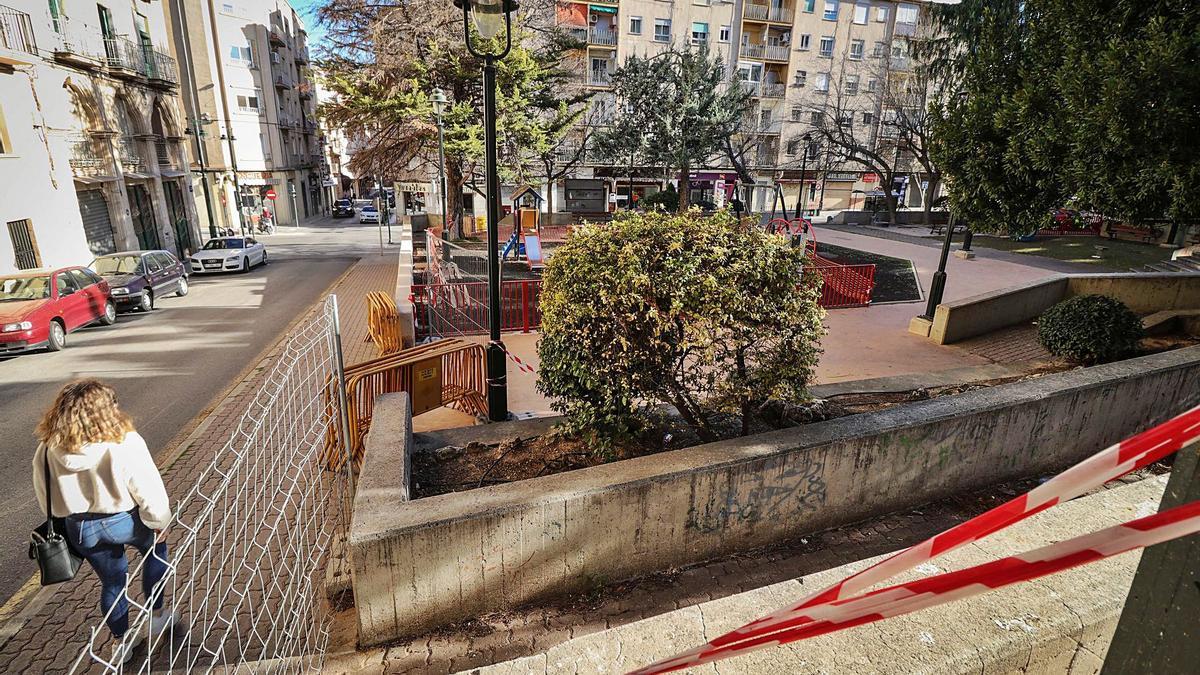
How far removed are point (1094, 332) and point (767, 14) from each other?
40614 mm

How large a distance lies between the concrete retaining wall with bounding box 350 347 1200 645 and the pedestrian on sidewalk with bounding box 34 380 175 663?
1.47 metres

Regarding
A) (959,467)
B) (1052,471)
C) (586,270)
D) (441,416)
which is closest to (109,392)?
(586,270)

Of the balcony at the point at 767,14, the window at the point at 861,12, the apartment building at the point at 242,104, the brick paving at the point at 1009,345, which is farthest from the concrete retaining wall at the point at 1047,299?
the window at the point at 861,12

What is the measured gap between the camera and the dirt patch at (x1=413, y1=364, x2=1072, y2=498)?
461cm

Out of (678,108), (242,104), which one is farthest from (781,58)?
(242,104)

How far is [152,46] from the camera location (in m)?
25.4

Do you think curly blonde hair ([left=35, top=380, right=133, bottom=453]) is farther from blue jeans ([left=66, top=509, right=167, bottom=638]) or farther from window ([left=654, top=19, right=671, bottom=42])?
window ([left=654, top=19, right=671, bottom=42])

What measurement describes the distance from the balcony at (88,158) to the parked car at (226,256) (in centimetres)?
411

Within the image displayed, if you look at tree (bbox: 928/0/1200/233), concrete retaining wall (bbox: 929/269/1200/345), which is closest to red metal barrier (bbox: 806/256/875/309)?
concrete retaining wall (bbox: 929/269/1200/345)

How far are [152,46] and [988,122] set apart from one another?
1230 inches

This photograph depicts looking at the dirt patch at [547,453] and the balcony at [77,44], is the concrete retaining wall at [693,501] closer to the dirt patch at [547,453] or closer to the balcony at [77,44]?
the dirt patch at [547,453]

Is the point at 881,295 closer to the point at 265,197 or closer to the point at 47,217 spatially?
the point at 47,217

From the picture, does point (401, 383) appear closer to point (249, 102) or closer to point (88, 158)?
point (88, 158)

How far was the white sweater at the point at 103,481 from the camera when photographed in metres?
3.52
